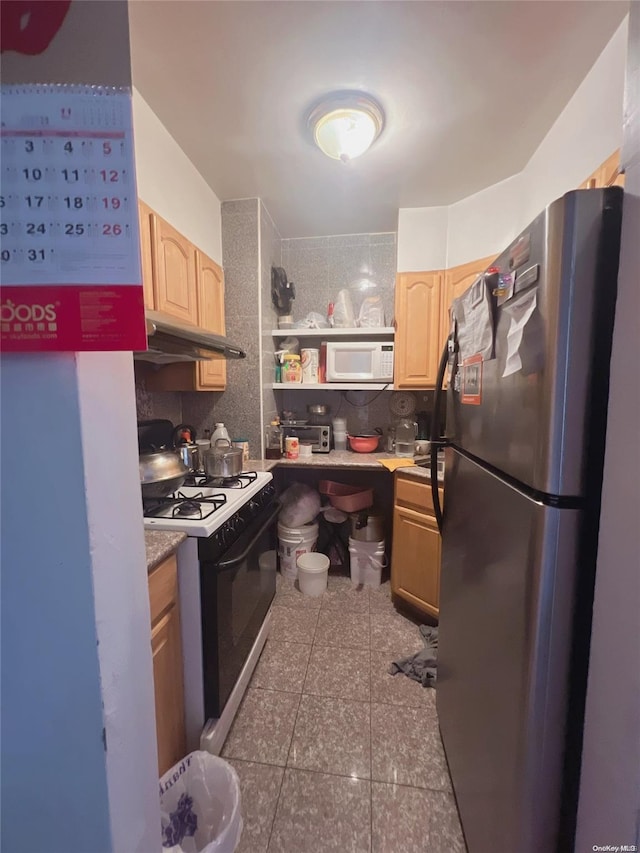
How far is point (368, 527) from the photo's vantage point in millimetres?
2125

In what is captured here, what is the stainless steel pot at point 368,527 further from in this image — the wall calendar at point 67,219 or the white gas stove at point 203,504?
the wall calendar at point 67,219

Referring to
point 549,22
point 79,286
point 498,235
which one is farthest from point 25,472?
point 498,235

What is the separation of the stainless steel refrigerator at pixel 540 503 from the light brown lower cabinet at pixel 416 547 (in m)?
0.93

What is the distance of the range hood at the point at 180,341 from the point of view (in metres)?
1.05


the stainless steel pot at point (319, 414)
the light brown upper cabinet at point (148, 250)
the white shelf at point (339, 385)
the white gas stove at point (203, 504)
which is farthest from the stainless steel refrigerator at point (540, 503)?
the stainless steel pot at point (319, 414)

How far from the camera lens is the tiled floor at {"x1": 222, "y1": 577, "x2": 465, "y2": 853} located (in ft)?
3.06

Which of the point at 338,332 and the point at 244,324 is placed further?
the point at 338,332

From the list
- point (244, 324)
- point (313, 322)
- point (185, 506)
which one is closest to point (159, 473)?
point (185, 506)

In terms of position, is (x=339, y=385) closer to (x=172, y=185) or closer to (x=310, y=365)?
→ (x=310, y=365)

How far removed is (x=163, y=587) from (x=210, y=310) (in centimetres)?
150

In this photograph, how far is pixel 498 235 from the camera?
1.84 meters

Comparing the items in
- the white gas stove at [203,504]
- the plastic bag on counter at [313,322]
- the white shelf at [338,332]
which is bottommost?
the white gas stove at [203,504]

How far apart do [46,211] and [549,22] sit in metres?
1.63

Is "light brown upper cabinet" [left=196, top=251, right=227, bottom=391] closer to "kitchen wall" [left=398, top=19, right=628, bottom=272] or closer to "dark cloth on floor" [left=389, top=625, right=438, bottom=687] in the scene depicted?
"kitchen wall" [left=398, top=19, right=628, bottom=272]
